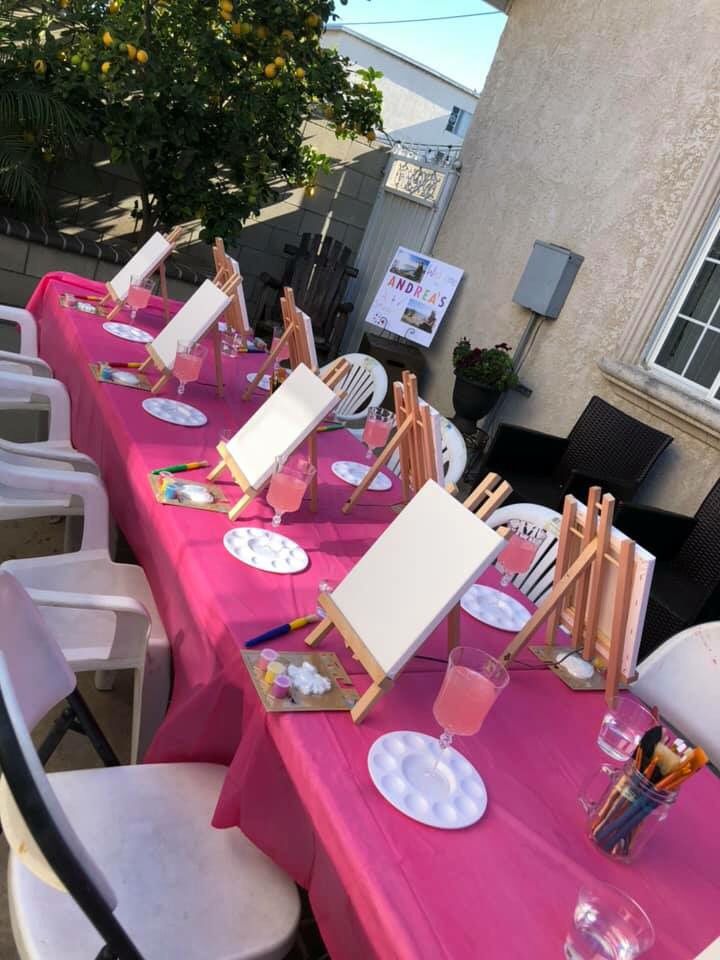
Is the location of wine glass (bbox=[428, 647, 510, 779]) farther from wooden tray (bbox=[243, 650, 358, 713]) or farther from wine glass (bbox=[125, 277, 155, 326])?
wine glass (bbox=[125, 277, 155, 326])

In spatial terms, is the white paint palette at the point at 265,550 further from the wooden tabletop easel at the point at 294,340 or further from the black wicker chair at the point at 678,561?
the black wicker chair at the point at 678,561

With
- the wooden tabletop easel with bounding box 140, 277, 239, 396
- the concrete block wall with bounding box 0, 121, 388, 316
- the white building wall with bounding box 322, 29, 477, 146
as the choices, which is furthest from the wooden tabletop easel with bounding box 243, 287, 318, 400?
the white building wall with bounding box 322, 29, 477, 146

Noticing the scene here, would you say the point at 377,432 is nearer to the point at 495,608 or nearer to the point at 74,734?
the point at 495,608

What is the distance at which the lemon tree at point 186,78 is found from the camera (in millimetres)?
4719

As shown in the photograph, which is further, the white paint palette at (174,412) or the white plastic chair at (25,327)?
the white plastic chair at (25,327)

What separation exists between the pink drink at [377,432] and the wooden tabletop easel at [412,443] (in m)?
0.20

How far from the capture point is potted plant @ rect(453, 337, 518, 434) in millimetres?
4820

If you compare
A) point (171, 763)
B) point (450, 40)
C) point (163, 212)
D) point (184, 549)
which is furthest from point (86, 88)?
point (450, 40)

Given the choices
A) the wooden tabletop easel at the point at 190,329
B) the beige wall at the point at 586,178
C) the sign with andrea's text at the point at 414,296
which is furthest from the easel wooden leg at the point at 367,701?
the sign with andrea's text at the point at 414,296

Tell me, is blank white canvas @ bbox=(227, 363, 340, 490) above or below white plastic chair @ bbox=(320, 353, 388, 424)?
above

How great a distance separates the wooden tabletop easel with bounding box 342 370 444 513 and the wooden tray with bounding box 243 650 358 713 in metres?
0.70

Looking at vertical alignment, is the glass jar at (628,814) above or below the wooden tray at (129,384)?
above

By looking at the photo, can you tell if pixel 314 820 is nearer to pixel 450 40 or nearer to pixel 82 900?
pixel 82 900

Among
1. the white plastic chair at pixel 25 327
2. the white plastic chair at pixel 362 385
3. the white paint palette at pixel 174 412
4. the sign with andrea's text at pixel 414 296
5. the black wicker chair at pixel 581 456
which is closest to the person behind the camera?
the white paint palette at pixel 174 412
